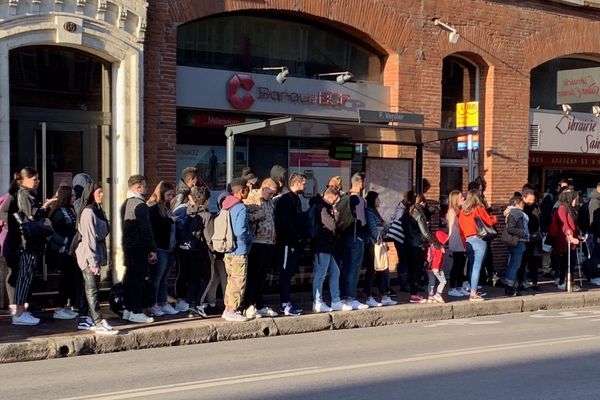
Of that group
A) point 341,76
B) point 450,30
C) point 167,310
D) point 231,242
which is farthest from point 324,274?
point 450,30

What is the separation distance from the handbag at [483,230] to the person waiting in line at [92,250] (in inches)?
→ 256

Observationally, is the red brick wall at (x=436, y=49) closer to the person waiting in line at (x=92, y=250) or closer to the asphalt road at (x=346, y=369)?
the person waiting in line at (x=92, y=250)

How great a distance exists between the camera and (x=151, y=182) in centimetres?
1409

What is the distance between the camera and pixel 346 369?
8.90m

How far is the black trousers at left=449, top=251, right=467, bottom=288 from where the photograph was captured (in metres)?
15.0

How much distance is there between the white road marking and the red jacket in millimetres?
3749

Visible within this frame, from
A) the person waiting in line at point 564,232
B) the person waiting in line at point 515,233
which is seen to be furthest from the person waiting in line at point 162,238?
the person waiting in line at point 564,232

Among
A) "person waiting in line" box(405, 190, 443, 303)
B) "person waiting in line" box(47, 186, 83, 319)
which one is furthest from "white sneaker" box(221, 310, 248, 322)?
"person waiting in line" box(405, 190, 443, 303)

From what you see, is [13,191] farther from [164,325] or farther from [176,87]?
[176,87]

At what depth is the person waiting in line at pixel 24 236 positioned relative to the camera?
1106 cm

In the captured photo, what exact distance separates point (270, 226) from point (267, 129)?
2.32m

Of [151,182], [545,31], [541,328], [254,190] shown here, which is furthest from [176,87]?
[545,31]

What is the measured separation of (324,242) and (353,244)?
0.60 m

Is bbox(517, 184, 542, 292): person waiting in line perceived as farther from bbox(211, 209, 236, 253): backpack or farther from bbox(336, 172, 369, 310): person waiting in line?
bbox(211, 209, 236, 253): backpack
